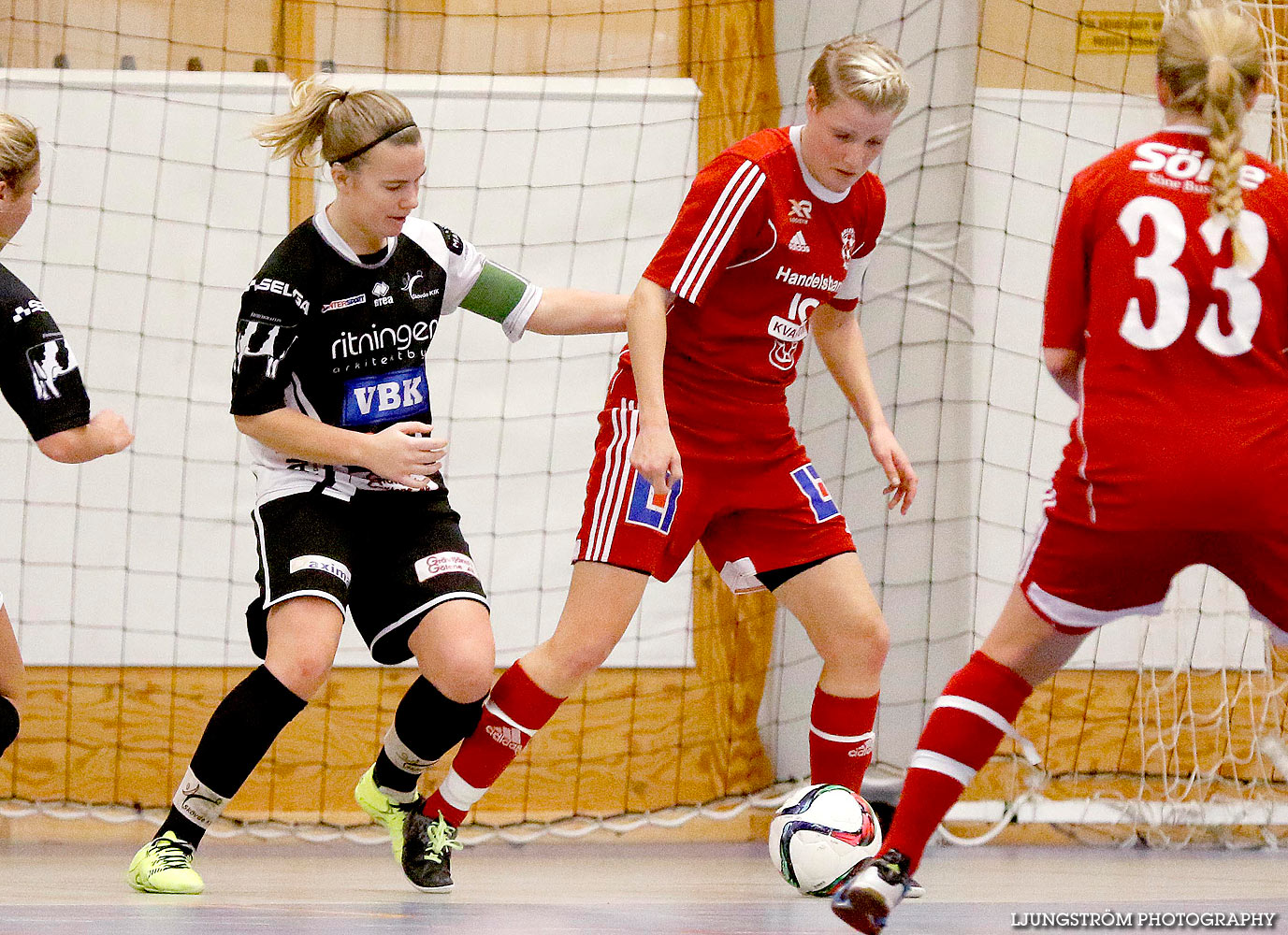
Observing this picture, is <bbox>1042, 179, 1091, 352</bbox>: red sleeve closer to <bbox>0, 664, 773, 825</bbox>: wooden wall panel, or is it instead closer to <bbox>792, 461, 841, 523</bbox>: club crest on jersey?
<bbox>792, 461, 841, 523</bbox>: club crest on jersey

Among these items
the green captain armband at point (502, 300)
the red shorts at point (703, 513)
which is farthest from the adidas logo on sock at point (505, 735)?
the green captain armband at point (502, 300)

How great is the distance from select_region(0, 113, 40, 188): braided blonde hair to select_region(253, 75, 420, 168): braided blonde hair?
412mm

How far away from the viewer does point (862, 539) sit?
4.26 metres

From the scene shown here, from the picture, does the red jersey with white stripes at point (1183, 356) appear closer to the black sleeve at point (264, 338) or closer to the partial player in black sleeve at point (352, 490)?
the partial player in black sleeve at point (352, 490)

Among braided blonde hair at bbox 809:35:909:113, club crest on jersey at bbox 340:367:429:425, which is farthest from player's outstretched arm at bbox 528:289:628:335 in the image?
braided blonde hair at bbox 809:35:909:113

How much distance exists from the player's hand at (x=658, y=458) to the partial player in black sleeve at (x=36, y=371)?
35.9 inches

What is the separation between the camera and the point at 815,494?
9.84 ft

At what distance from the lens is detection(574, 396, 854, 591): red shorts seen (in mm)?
2893

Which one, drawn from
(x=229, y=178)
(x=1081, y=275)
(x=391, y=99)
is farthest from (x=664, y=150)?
(x=1081, y=275)

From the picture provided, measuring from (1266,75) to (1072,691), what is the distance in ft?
6.06

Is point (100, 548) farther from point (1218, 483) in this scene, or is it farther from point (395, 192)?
point (1218, 483)

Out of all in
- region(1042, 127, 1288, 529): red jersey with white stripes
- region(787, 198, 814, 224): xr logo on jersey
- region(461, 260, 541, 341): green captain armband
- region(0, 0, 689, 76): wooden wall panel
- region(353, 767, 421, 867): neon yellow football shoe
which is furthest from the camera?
region(0, 0, 689, 76): wooden wall panel

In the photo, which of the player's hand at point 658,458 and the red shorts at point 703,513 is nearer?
the player's hand at point 658,458

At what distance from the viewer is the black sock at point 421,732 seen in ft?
9.86
